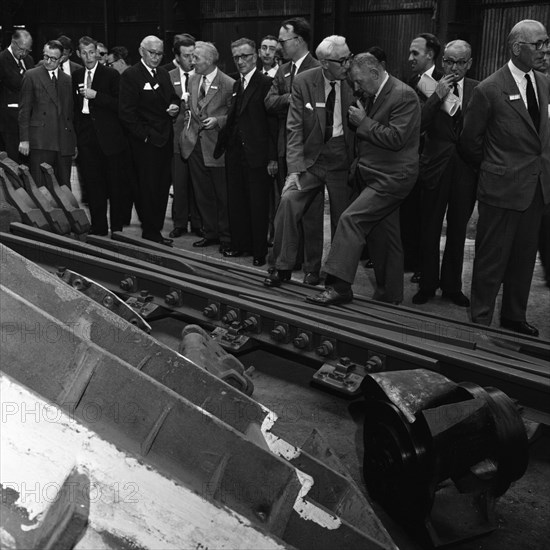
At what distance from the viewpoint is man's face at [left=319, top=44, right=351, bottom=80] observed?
5.71 meters

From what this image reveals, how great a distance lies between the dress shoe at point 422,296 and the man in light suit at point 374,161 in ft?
3.48

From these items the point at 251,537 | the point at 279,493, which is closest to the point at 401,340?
the point at 279,493

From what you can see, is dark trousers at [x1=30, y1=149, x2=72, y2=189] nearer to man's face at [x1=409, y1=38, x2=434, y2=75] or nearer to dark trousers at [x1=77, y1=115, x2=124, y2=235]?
dark trousers at [x1=77, y1=115, x2=124, y2=235]

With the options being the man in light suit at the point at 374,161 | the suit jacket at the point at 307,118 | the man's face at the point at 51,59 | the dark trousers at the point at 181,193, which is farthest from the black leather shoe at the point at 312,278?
the man's face at the point at 51,59

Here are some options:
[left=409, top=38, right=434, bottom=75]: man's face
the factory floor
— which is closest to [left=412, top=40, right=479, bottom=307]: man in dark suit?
the factory floor

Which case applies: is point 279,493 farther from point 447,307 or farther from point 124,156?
point 124,156

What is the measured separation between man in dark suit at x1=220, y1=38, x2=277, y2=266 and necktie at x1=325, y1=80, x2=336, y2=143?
1.29 metres

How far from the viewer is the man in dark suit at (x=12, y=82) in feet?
31.9

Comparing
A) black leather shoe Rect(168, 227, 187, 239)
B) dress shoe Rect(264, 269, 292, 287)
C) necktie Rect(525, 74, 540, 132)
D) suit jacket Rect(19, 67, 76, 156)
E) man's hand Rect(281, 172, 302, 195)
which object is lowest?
black leather shoe Rect(168, 227, 187, 239)

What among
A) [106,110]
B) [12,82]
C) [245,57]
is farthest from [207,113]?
[12,82]

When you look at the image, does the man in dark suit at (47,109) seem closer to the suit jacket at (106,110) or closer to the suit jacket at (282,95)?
the suit jacket at (106,110)

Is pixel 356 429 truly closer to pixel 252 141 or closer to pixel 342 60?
A: pixel 342 60

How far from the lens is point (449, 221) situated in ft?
20.7

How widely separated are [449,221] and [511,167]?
4.00 ft
